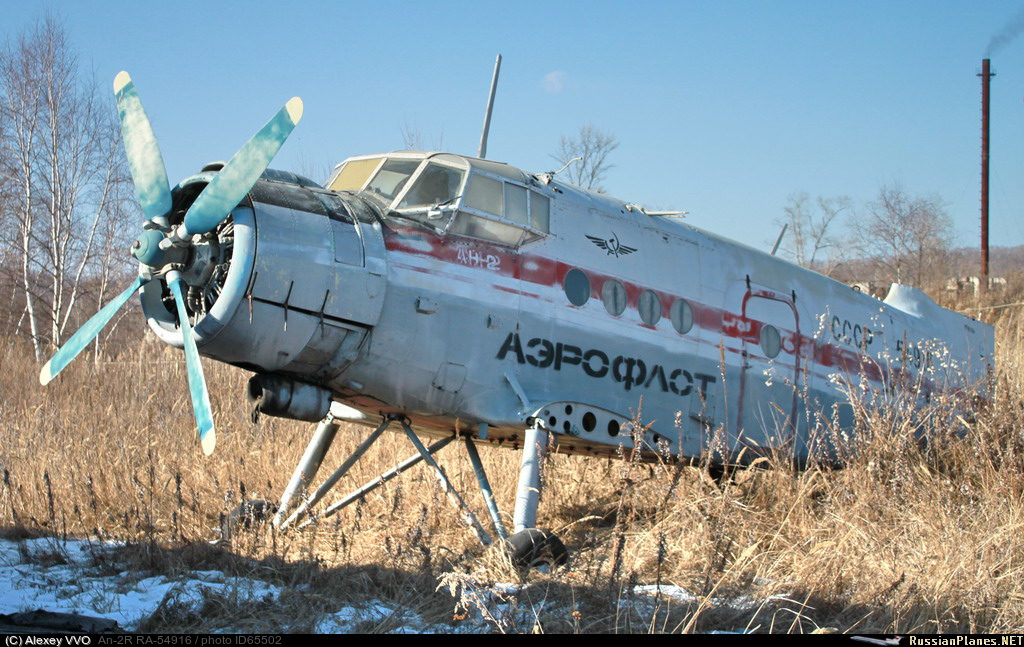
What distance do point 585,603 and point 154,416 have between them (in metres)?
9.25

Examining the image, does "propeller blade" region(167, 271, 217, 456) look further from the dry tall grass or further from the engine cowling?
the dry tall grass

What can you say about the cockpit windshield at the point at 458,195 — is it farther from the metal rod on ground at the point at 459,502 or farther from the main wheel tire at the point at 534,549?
the main wheel tire at the point at 534,549

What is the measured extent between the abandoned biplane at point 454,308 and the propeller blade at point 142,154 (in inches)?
0.6

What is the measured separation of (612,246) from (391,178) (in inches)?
73.5

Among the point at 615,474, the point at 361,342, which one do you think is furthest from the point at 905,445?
the point at 361,342

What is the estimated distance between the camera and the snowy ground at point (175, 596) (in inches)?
191

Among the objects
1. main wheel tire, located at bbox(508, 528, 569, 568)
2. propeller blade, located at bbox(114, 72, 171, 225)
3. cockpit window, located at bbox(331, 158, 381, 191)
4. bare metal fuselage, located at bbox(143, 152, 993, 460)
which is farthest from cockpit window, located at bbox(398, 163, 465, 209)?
main wheel tire, located at bbox(508, 528, 569, 568)

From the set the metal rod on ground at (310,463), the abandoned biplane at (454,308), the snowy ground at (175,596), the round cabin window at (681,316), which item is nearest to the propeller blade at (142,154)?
the abandoned biplane at (454,308)

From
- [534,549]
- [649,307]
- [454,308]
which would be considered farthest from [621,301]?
[534,549]

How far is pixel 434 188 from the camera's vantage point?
701cm

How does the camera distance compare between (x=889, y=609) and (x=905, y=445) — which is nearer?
(x=889, y=609)

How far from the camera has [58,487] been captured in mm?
Result: 9328

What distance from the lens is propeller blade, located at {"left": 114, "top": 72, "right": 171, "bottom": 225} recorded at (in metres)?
6.27
